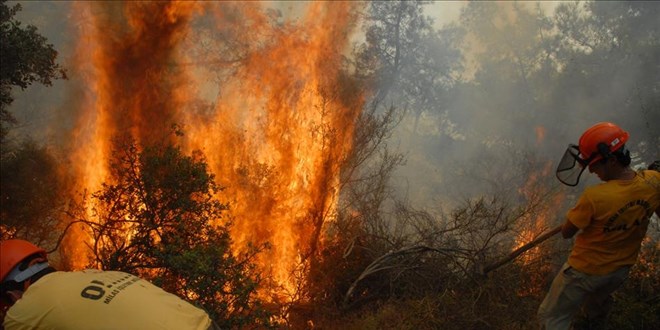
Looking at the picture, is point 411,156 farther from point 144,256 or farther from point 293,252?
point 144,256

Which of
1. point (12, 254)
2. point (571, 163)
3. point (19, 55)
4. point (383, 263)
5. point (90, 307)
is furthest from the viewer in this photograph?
point (383, 263)

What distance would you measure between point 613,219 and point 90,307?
433cm

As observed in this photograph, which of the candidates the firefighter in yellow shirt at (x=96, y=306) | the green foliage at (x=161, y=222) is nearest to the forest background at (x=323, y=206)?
the green foliage at (x=161, y=222)

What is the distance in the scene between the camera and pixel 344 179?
1046 cm

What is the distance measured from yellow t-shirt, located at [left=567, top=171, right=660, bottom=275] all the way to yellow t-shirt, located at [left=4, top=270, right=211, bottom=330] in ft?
12.0

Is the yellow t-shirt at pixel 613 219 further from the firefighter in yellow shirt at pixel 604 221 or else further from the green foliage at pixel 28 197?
the green foliage at pixel 28 197

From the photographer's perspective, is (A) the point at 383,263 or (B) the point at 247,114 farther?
(B) the point at 247,114

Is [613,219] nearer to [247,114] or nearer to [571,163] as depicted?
[571,163]

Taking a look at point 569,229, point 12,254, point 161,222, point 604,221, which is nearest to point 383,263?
point 161,222

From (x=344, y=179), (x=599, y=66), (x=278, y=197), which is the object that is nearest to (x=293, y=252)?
(x=278, y=197)

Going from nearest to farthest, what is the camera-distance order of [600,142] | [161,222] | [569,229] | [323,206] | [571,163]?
1. [600,142]
2. [569,229]
3. [571,163]
4. [161,222]
5. [323,206]

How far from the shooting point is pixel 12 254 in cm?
327

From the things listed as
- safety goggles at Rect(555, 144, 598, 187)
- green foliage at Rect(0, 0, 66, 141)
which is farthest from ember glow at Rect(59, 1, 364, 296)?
safety goggles at Rect(555, 144, 598, 187)

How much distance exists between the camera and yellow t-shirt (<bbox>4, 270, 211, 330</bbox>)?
8.80 ft
